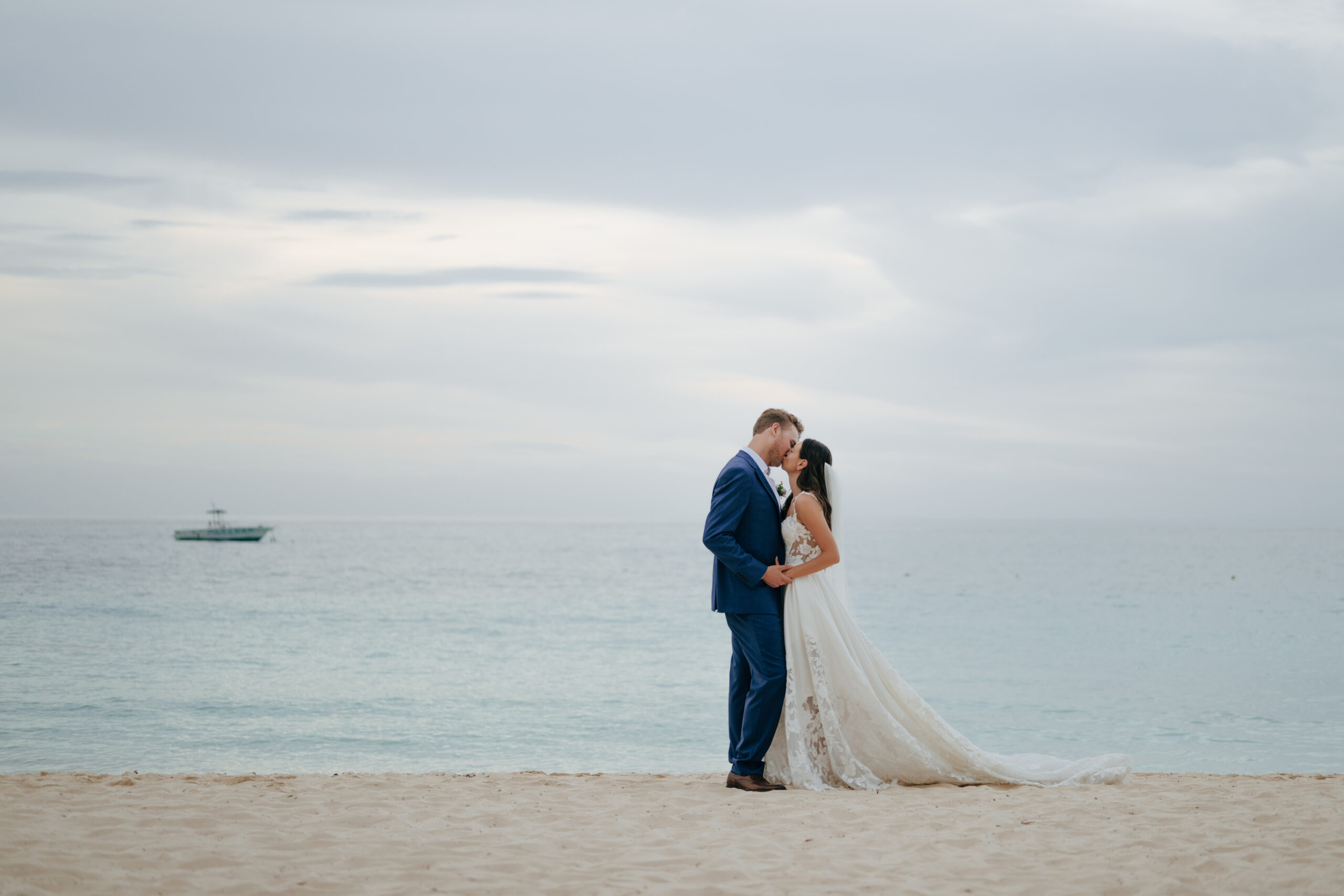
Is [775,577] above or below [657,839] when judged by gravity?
above

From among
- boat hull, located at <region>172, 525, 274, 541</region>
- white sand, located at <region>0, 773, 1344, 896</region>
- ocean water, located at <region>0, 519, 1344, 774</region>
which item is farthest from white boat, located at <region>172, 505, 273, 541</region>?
white sand, located at <region>0, 773, 1344, 896</region>

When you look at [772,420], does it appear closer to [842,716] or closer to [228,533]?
[842,716]

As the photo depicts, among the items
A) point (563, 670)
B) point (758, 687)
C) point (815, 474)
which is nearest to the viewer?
point (758, 687)

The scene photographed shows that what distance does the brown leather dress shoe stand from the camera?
5965 mm

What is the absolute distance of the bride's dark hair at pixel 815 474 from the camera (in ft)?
20.4

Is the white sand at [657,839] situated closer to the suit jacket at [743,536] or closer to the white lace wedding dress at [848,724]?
the white lace wedding dress at [848,724]

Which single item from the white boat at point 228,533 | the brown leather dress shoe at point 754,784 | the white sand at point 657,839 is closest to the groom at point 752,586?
the brown leather dress shoe at point 754,784

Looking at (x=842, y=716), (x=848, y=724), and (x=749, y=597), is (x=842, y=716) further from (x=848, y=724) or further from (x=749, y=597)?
(x=749, y=597)

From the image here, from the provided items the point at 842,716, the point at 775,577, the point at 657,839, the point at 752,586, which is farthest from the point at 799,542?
the point at 657,839

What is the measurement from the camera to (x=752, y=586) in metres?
5.95

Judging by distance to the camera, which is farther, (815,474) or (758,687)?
(815,474)

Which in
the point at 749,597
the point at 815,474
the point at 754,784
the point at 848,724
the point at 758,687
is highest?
the point at 815,474

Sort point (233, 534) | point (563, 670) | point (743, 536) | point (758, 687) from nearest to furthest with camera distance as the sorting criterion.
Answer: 1. point (758, 687)
2. point (743, 536)
3. point (563, 670)
4. point (233, 534)

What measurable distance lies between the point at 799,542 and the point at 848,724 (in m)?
1.27
